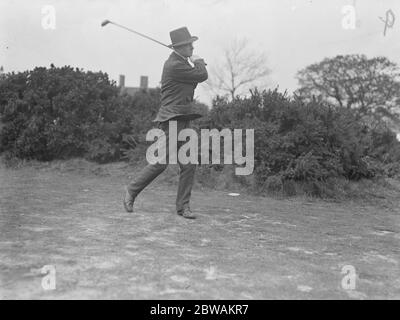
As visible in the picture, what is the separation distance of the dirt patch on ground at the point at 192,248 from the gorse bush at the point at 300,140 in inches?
39.4

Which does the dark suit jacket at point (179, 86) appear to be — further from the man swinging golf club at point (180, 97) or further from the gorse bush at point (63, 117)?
the gorse bush at point (63, 117)

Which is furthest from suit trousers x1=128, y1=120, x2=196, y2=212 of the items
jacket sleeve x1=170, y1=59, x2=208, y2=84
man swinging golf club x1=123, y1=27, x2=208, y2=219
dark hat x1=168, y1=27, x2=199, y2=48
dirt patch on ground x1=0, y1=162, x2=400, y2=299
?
dark hat x1=168, y1=27, x2=199, y2=48

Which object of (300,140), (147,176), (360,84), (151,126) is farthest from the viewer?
(360,84)

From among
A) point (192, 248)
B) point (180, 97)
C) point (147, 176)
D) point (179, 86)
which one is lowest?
point (192, 248)

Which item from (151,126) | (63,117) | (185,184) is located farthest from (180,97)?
(63,117)

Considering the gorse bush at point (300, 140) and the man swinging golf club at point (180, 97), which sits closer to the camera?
the man swinging golf club at point (180, 97)

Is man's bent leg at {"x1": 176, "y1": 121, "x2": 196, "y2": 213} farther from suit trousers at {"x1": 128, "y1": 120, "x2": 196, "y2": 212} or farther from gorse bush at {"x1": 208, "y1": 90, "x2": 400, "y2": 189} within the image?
gorse bush at {"x1": 208, "y1": 90, "x2": 400, "y2": 189}

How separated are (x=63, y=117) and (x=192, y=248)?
8146mm

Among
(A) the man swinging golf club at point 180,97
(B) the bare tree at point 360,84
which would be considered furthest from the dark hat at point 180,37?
(B) the bare tree at point 360,84

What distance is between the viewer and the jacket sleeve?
5898 mm

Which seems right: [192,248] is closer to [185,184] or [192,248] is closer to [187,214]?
[187,214]

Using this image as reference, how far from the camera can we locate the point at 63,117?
1187 cm

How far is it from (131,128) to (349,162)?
5.18 meters

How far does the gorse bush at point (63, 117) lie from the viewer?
1168 centimetres
